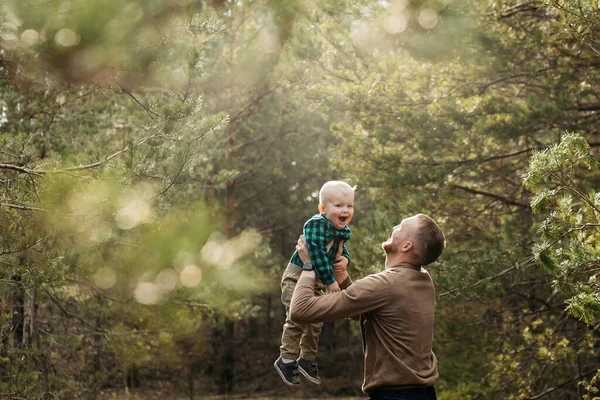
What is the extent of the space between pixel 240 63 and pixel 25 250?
917 centimetres

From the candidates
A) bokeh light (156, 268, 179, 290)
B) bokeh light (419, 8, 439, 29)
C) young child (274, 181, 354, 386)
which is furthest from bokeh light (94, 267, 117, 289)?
young child (274, 181, 354, 386)

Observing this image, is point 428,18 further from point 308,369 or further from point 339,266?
point 308,369

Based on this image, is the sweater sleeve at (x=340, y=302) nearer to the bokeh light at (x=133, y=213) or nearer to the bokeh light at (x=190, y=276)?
the bokeh light at (x=133, y=213)

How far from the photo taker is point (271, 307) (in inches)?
821

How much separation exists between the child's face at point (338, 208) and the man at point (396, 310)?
0.77 feet

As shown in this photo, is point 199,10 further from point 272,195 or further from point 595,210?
point 272,195

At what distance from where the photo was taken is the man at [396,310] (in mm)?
3070

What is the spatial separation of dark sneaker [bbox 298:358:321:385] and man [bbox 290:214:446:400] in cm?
32

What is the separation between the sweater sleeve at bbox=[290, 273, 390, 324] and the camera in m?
3.04

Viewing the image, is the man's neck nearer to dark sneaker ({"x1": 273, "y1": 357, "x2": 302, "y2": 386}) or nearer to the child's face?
the child's face

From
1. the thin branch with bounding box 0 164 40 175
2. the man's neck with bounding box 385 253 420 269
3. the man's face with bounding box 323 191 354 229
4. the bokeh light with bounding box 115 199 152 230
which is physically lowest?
the man's neck with bounding box 385 253 420 269

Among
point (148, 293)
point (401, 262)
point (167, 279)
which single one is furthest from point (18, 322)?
point (401, 262)

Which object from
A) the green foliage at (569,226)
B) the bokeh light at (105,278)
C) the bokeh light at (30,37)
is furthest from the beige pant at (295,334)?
the bokeh light at (105,278)

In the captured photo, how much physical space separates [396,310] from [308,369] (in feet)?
1.93
